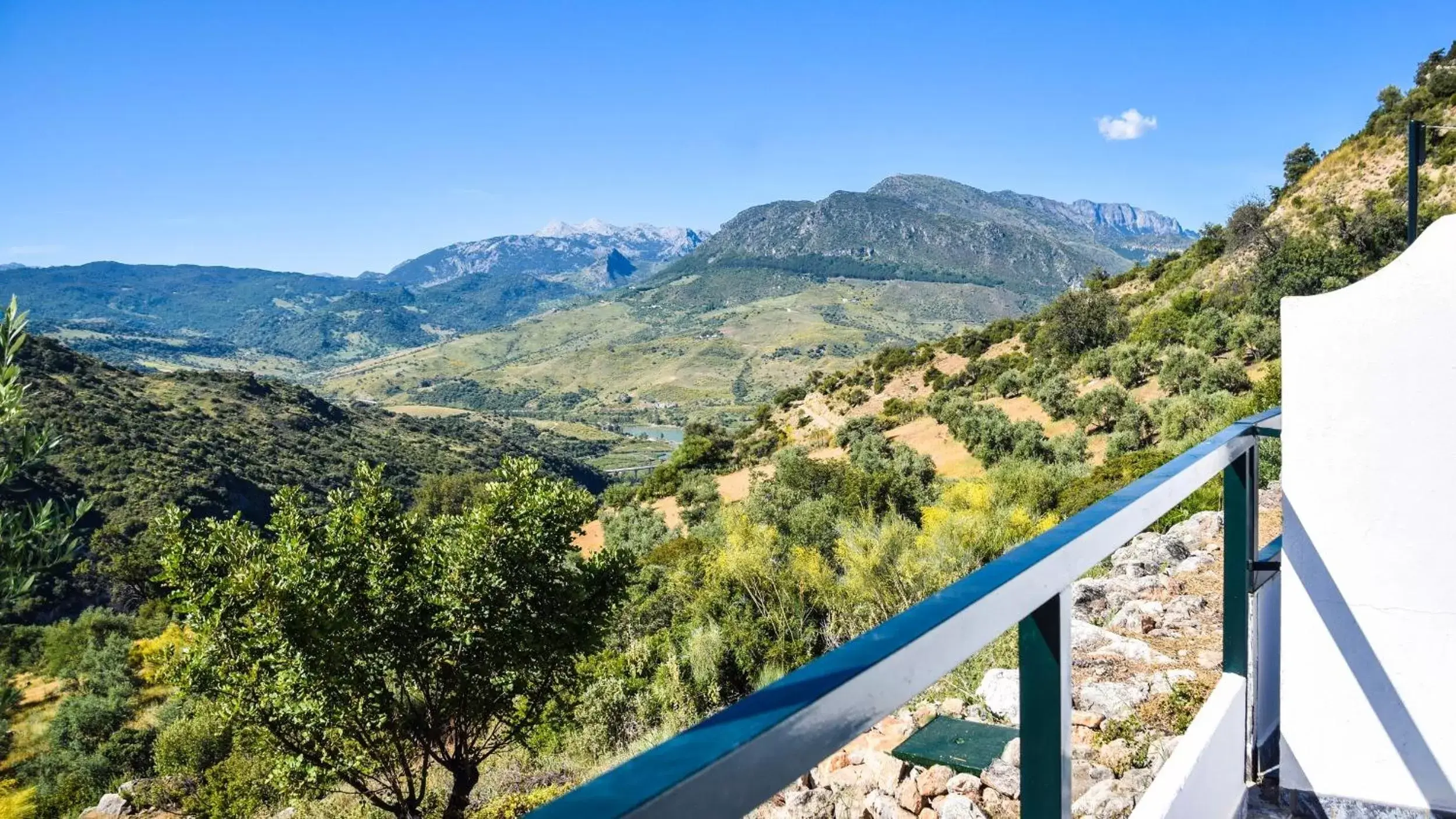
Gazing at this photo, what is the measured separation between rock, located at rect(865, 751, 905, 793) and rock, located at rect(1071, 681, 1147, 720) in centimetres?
85

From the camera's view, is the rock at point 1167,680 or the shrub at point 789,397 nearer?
the rock at point 1167,680

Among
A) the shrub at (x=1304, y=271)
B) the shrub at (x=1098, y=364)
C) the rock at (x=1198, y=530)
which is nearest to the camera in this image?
the rock at (x=1198, y=530)

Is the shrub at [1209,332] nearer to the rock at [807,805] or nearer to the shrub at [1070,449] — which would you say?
the shrub at [1070,449]

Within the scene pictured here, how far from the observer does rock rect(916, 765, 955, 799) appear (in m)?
3.60

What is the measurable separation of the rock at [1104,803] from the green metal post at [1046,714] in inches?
90.2

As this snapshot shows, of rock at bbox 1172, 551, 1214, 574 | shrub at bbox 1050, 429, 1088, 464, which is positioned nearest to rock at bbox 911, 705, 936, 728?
rock at bbox 1172, 551, 1214, 574

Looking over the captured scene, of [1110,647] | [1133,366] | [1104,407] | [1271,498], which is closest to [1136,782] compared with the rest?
[1110,647]

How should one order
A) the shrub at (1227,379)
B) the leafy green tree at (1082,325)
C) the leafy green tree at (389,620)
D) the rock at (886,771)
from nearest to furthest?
the rock at (886,771), the leafy green tree at (389,620), the shrub at (1227,379), the leafy green tree at (1082,325)

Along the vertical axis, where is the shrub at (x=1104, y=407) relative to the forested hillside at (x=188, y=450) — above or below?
above

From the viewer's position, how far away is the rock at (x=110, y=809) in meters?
11.7

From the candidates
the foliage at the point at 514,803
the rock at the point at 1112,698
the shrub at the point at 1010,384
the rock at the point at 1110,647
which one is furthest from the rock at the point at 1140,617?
the shrub at the point at 1010,384

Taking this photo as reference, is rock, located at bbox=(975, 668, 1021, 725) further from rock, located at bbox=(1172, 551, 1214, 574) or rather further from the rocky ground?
rock, located at bbox=(1172, 551, 1214, 574)

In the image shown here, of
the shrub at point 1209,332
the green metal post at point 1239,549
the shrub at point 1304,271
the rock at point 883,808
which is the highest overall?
the shrub at point 1304,271

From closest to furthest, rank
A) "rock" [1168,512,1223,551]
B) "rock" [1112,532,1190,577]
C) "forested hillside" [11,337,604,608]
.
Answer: "rock" [1112,532,1190,577] < "rock" [1168,512,1223,551] < "forested hillside" [11,337,604,608]
